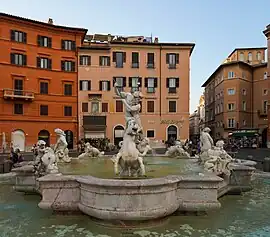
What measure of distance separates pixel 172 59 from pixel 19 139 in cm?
2157

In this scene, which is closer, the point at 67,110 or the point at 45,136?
the point at 45,136

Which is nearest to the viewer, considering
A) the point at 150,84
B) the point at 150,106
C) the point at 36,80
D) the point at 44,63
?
the point at 36,80

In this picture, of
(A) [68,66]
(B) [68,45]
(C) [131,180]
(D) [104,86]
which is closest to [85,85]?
(D) [104,86]

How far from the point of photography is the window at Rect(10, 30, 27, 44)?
34.2 m

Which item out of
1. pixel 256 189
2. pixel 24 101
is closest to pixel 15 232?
pixel 256 189

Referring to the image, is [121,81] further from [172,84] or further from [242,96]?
[242,96]

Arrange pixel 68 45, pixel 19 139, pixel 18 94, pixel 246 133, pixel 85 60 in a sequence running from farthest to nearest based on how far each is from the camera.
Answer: pixel 246 133
pixel 85 60
pixel 68 45
pixel 19 139
pixel 18 94

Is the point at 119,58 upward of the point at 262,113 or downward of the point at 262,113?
upward

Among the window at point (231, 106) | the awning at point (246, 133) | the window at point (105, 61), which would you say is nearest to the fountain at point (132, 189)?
the window at point (105, 61)

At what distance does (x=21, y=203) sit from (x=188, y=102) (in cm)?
3433

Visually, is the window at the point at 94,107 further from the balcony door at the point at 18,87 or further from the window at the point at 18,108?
the balcony door at the point at 18,87

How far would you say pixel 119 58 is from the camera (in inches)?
1544

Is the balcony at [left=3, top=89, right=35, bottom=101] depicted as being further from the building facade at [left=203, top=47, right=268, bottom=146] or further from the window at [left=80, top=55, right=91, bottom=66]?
the building facade at [left=203, top=47, right=268, bottom=146]

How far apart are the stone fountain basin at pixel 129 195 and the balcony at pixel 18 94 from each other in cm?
2998
